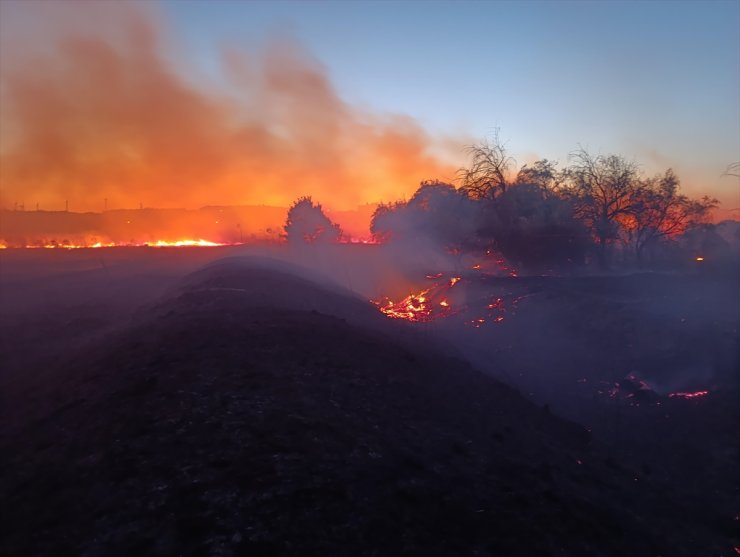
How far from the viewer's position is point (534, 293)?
43.1 meters

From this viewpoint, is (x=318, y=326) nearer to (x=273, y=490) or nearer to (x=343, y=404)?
(x=343, y=404)

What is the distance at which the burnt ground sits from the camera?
29.1 feet

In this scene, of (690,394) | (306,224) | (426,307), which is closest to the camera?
(690,394)

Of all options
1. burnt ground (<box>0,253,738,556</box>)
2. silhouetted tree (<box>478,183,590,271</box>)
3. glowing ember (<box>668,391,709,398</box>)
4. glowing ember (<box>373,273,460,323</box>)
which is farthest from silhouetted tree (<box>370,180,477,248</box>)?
burnt ground (<box>0,253,738,556</box>)

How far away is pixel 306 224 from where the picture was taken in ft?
332

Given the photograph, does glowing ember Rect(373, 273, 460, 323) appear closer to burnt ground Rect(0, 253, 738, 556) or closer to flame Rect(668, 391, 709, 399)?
flame Rect(668, 391, 709, 399)

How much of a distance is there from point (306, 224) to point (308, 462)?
92.4 meters

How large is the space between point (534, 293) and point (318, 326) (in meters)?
25.9

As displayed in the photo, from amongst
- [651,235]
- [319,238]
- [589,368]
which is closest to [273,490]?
[589,368]

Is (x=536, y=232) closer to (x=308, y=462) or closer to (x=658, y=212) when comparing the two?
(x=658, y=212)

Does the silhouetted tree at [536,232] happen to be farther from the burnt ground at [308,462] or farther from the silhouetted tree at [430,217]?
the burnt ground at [308,462]

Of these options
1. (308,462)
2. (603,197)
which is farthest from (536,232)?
(308,462)

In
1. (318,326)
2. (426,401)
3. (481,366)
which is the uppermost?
(318,326)

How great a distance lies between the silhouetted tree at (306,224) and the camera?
332 ft
